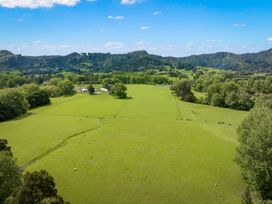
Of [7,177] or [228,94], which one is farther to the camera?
[228,94]

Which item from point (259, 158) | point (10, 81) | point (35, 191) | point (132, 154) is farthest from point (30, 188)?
point (10, 81)

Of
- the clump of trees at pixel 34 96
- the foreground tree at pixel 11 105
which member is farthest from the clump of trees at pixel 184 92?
the foreground tree at pixel 11 105

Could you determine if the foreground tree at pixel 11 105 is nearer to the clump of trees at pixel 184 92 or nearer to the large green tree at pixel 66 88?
the large green tree at pixel 66 88

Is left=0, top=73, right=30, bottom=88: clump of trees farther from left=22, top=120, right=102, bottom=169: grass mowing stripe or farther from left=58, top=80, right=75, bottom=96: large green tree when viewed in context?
left=22, top=120, right=102, bottom=169: grass mowing stripe

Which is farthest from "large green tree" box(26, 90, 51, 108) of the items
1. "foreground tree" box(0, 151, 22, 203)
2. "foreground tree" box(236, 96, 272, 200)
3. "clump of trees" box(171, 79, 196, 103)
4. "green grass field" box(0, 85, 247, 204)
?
"foreground tree" box(236, 96, 272, 200)

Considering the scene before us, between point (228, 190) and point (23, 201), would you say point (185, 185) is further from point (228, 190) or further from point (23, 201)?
point (23, 201)

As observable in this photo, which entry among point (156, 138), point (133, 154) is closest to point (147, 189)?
A: point (133, 154)

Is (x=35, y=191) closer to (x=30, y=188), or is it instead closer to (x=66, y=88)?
(x=30, y=188)
